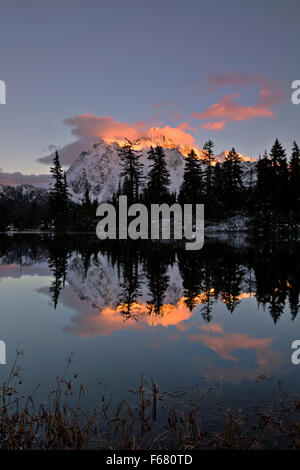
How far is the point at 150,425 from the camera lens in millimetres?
4512

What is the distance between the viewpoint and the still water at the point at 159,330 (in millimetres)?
6145

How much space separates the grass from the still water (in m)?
0.46

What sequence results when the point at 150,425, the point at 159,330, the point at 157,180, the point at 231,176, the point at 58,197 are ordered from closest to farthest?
the point at 150,425
the point at 159,330
the point at 157,180
the point at 231,176
the point at 58,197

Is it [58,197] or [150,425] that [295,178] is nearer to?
[58,197]

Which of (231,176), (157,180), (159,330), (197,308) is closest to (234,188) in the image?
(231,176)

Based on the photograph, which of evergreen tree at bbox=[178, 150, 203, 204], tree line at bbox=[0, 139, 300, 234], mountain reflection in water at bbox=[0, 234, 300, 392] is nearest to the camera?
mountain reflection in water at bbox=[0, 234, 300, 392]

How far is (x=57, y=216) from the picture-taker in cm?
8494

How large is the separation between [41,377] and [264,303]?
9.19 meters

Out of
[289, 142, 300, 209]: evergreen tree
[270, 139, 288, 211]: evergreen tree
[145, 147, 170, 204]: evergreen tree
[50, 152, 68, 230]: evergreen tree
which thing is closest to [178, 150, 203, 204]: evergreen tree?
[145, 147, 170, 204]: evergreen tree

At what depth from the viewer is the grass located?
13.3ft

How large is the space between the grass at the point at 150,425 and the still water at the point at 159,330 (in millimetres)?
459

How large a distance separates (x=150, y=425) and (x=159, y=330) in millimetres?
4520

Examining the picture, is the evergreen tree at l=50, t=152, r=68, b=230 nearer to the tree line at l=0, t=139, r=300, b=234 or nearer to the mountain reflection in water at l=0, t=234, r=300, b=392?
the tree line at l=0, t=139, r=300, b=234

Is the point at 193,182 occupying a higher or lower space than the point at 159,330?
higher
